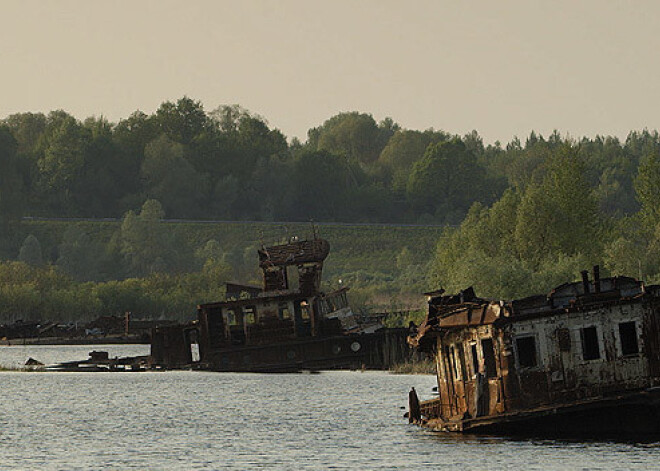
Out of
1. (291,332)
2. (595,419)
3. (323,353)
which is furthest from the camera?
(323,353)

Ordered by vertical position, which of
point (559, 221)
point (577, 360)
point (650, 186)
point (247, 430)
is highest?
point (650, 186)

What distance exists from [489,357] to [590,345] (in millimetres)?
3482

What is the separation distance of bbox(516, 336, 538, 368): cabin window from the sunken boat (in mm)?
43671

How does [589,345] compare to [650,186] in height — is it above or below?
below

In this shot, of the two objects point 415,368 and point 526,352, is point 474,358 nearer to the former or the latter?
point 526,352

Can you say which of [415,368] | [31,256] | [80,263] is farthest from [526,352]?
[31,256]

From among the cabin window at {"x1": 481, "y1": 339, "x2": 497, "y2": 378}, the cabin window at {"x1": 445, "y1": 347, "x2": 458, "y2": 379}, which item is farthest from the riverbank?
the cabin window at {"x1": 481, "y1": 339, "x2": 497, "y2": 378}

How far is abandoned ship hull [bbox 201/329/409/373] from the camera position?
316 ft

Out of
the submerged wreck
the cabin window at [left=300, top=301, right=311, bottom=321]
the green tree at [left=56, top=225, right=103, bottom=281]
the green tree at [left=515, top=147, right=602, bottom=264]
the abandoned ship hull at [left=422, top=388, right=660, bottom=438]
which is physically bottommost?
the abandoned ship hull at [left=422, top=388, right=660, bottom=438]

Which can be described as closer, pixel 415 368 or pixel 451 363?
pixel 451 363

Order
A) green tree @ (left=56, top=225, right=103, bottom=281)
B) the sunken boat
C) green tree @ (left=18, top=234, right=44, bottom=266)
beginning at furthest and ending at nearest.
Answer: green tree @ (left=56, top=225, right=103, bottom=281) < green tree @ (left=18, top=234, right=44, bottom=266) < the sunken boat

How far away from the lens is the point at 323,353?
9669 centimetres

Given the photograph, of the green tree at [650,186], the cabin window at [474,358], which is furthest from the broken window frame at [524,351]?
the green tree at [650,186]

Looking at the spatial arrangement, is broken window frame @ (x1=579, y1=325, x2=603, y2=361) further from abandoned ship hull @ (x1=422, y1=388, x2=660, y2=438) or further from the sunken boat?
the sunken boat
